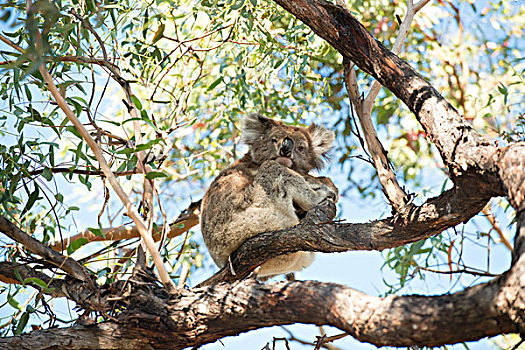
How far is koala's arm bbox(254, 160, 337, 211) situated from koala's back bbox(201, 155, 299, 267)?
36mm

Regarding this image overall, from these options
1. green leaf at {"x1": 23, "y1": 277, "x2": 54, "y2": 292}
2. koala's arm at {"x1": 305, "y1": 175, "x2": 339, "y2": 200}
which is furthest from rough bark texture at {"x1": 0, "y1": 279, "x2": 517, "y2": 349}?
koala's arm at {"x1": 305, "y1": 175, "x2": 339, "y2": 200}

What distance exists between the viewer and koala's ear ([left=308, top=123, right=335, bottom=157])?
15.3 ft

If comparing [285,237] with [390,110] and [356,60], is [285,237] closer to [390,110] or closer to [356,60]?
[356,60]

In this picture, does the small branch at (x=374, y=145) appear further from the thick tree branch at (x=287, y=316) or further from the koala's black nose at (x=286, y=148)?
the koala's black nose at (x=286, y=148)

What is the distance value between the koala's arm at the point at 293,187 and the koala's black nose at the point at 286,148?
39cm

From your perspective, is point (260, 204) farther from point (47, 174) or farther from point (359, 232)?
point (47, 174)

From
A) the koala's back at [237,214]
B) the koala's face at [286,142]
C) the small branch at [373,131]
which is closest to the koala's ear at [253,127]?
the koala's face at [286,142]

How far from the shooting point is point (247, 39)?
4.24m

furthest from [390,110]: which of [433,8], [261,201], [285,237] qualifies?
[285,237]

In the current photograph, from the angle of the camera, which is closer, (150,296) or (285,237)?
(150,296)

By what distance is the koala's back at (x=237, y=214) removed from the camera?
11.9 feet

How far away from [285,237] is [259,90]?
6.92 ft

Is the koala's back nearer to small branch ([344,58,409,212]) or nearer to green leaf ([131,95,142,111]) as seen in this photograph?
small branch ([344,58,409,212])

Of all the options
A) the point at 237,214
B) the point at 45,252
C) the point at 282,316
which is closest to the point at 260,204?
the point at 237,214
